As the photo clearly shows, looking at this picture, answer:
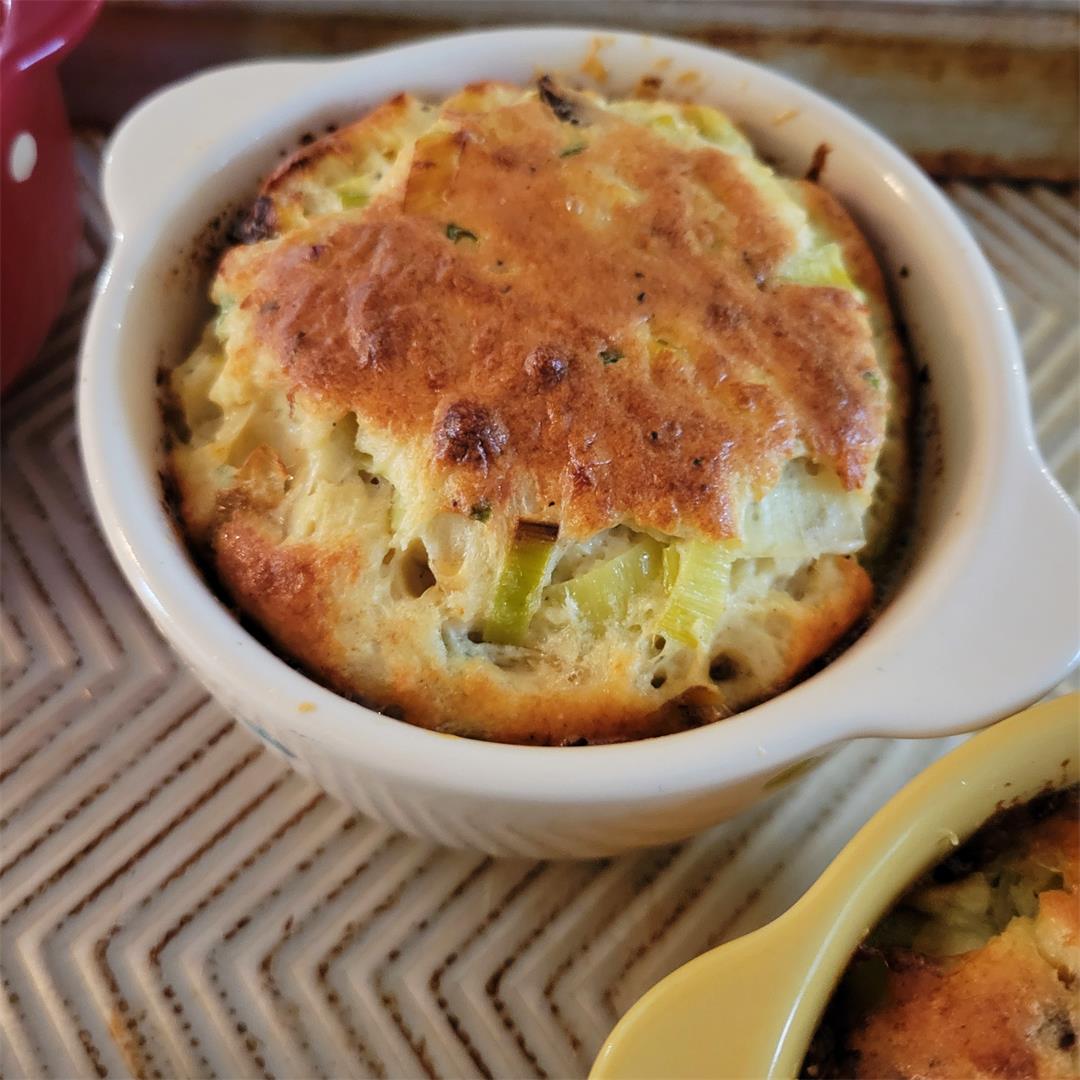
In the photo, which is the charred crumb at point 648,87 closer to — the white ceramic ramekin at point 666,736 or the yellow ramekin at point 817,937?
the white ceramic ramekin at point 666,736

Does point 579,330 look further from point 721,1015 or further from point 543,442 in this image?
point 721,1015

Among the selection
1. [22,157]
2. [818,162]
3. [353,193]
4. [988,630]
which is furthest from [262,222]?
[988,630]

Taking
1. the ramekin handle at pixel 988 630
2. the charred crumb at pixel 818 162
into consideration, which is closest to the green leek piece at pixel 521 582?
the ramekin handle at pixel 988 630

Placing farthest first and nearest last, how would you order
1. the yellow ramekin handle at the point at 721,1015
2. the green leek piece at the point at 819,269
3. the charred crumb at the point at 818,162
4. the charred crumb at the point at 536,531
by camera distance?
the charred crumb at the point at 818,162 < the green leek piece at the point at 819,269 < the charred crumb at the point at 536,531 < the yellow ramekin handle at the point at 721,1015

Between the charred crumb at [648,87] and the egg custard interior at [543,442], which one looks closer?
the egg custard interior at [543,442]

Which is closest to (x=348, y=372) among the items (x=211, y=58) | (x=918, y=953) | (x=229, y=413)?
(x=229, y=413)

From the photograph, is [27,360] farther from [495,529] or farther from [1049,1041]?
[1049,1041]

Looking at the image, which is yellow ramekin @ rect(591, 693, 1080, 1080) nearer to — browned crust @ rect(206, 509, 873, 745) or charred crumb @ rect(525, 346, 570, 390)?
browned crust @ rect(206, 509, 873, 745)

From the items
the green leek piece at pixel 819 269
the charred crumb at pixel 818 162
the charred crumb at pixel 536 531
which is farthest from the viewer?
the charred crumb at pixel 818 162
